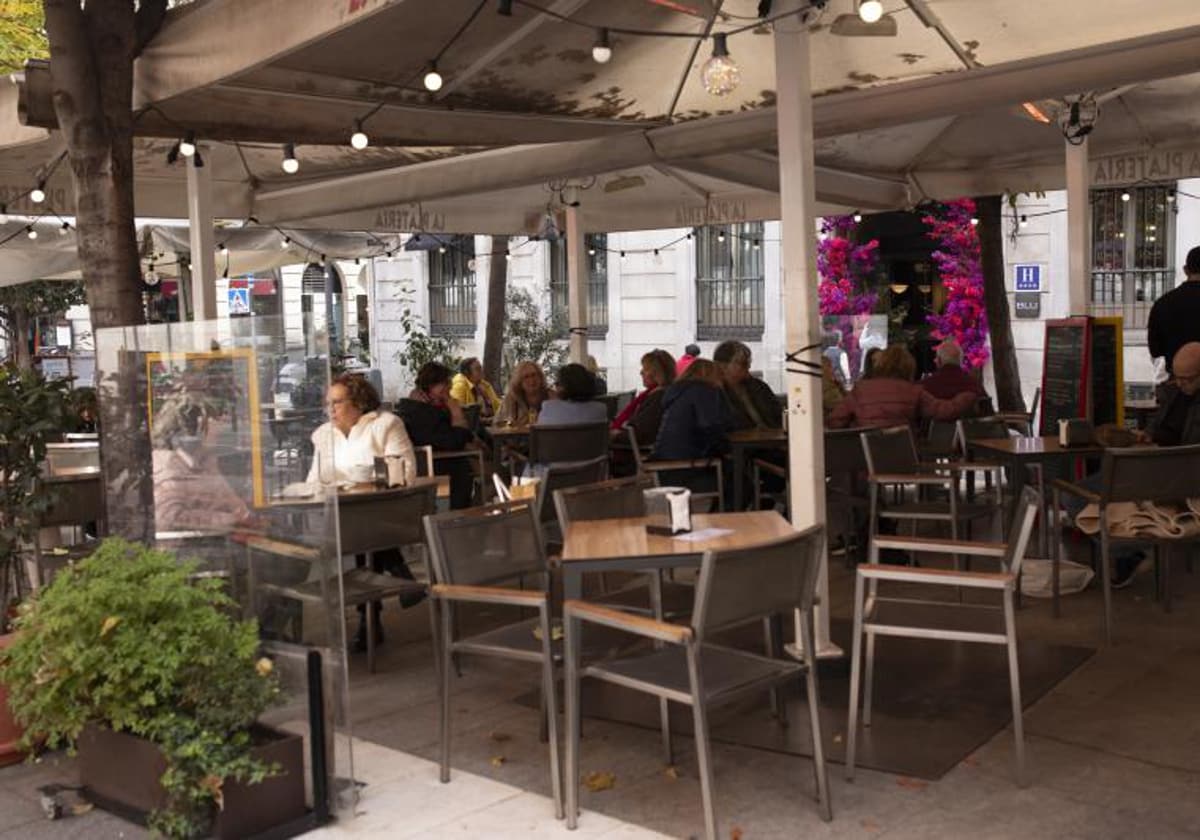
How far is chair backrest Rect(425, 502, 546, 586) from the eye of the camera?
4516mm

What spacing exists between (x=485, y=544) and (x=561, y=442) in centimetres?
348

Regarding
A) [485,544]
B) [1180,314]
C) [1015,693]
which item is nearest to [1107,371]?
[1180,314]

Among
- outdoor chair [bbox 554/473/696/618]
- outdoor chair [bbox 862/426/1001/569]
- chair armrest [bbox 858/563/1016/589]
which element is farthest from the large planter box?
outdoor chair [bbox 862/426/1001/569]

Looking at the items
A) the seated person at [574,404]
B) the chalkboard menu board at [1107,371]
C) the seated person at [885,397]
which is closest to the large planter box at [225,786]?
the seated person at [574,404]

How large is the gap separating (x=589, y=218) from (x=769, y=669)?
28.4 ft

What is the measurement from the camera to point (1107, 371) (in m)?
9.05

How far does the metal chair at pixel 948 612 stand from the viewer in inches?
164

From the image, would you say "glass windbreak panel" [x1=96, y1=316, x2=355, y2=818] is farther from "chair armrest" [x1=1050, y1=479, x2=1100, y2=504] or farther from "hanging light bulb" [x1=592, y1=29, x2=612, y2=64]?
"chair armrest" [x1=1050, y1=479, x2=1100, y2=504]

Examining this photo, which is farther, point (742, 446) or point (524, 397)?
point (524, 397)

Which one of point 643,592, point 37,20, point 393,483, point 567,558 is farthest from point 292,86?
point 37,20

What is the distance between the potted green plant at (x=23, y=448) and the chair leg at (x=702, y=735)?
3148 mm

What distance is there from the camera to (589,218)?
12180 millimetres

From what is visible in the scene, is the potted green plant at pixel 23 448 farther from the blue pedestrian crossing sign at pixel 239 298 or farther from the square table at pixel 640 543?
the blue pedestrian crossing sign at pixel 239 298

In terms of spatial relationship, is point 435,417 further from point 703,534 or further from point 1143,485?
point 1143,485
